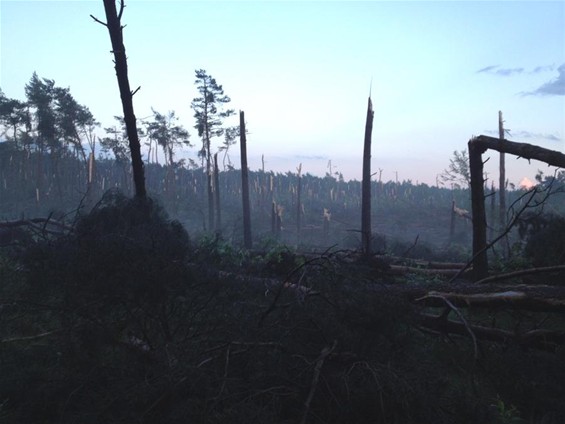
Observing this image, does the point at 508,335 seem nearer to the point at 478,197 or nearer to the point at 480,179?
the point at 478,197

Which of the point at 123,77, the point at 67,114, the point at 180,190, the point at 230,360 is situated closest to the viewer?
the point at 230,360

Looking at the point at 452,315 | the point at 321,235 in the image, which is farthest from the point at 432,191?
the point at 452,315

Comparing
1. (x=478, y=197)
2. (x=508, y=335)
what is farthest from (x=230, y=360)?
(x=478, y=197)

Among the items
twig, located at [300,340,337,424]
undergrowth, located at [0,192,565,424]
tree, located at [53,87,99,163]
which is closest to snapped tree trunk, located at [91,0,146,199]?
undergrowth, located at [0,192,565,424]

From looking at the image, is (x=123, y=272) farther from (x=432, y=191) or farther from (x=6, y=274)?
(x=432, y=191)

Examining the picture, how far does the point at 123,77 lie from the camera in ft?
32.8

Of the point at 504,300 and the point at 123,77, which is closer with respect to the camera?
the point at 504,300

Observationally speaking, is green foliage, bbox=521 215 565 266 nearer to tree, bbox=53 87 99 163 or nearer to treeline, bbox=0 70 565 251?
treeline, bbox=0 70 565 251

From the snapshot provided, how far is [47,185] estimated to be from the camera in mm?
60719

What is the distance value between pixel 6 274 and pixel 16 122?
4365 centimetres

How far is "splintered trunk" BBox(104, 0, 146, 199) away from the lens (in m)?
9.83

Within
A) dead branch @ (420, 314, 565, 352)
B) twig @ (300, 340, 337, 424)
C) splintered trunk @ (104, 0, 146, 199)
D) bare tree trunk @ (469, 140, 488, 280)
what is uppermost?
splintered trunk @ (104, 0, 146, 199)

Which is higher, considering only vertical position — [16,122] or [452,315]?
[16,122]

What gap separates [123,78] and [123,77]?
0.07 feet
